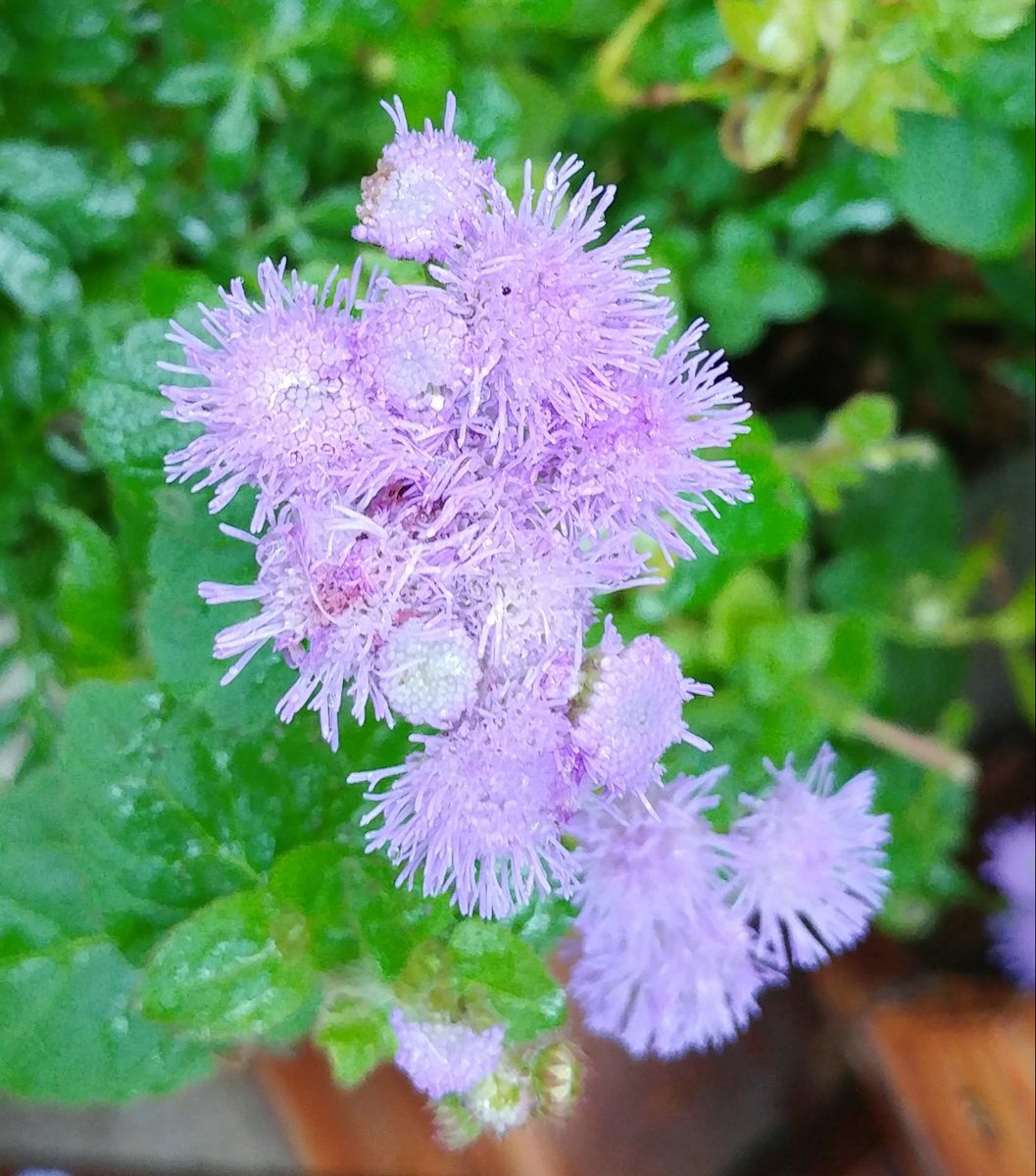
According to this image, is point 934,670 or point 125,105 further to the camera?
point 934,670


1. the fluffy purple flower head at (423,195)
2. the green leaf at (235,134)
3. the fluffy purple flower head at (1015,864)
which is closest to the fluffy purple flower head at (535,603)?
the fluffy purple flower head at (423,195)

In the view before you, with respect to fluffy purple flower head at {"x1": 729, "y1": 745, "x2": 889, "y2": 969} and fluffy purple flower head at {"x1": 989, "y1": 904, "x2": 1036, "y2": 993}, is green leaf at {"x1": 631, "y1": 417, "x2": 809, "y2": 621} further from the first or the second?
fluffy purple flower head at {"x1": 989, "y1": 904, "x2": 1036, "y2": 993}

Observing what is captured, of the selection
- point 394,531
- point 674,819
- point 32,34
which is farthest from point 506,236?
point 32,34

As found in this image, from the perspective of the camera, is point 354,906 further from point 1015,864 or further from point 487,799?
point 1015,864

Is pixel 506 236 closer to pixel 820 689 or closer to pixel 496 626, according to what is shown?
pixel 496 626

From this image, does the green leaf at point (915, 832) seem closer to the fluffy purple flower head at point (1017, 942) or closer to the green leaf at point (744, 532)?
the fluffy purple flower head at point (1017, 942)

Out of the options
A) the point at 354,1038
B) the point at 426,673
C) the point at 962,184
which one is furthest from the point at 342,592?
the point at 962,184

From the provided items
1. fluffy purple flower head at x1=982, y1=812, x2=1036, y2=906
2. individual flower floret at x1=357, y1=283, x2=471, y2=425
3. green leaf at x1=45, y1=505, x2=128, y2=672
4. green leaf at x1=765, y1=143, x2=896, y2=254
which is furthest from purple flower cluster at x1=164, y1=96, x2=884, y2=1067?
fluffy purple flower head at x1=982, y1=812, x2=1036, y2=906
